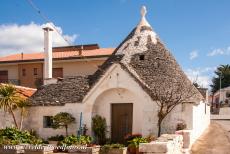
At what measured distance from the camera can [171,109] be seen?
65.0 ft

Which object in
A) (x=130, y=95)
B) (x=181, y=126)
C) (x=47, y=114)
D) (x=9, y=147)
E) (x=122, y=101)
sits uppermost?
(x=130, y=95)

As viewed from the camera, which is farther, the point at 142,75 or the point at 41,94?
the point at 41,94

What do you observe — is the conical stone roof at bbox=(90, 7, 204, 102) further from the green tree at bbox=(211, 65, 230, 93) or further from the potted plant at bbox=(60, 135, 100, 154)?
the green tree at bbox=(211, 65, 230, 93)

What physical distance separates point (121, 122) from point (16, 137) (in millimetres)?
5975

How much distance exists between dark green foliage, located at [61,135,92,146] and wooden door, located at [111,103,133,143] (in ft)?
6.03

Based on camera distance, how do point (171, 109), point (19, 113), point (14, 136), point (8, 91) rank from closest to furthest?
point (171, 109), point (14, 136), point (8, 91), point (19, 113)

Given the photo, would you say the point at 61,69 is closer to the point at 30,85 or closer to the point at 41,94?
the point at 30,85

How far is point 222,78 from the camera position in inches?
3049

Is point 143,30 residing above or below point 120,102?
above

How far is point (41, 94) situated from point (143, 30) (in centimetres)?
780

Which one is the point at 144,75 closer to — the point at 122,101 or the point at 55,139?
the point at 122,101

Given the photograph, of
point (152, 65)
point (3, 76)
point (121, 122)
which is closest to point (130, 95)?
point (121, 122)

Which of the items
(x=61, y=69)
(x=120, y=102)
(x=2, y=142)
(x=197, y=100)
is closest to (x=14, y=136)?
(x=2, y=142)

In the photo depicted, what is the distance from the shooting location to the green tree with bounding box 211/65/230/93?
76.2m
